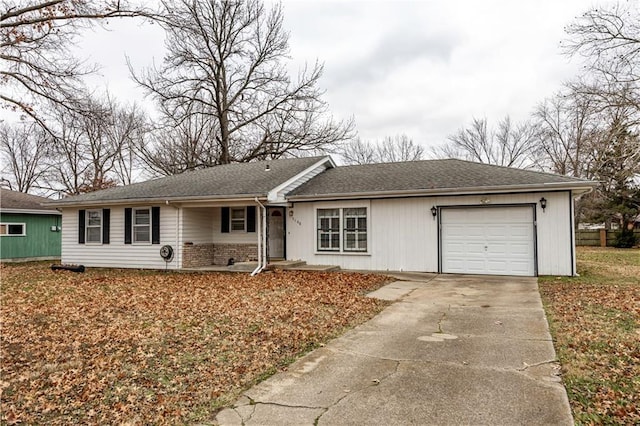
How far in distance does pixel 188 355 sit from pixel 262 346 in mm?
880

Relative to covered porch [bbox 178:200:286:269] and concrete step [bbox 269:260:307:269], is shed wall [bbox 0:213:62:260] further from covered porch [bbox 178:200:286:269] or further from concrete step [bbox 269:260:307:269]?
concrete step [bbox 269:260:307:269]

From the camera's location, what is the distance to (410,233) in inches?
494

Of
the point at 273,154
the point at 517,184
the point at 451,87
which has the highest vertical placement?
the point at 451,87

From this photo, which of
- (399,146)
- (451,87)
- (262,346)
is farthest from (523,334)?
(399,146)

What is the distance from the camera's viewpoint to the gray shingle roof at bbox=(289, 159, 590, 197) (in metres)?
11.3

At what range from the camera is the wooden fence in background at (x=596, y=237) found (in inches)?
1003

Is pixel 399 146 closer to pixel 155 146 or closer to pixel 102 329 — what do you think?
pixel 155 146

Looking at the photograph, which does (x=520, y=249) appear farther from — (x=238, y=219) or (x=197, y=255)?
(x=197, y=255)

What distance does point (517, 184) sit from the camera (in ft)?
35.8

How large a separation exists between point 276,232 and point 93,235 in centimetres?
711

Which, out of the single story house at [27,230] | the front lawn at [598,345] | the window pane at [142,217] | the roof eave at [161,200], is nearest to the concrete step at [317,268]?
the roof eave at [161,200]

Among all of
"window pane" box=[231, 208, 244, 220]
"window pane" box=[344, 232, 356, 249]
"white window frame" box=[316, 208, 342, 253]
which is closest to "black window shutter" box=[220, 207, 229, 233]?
"window pane" box=[231, 208, 244, 220]

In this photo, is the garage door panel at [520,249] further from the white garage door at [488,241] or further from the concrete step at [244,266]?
the concrete step at [244,266]

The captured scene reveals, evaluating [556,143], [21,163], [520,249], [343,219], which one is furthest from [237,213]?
[21,163]
